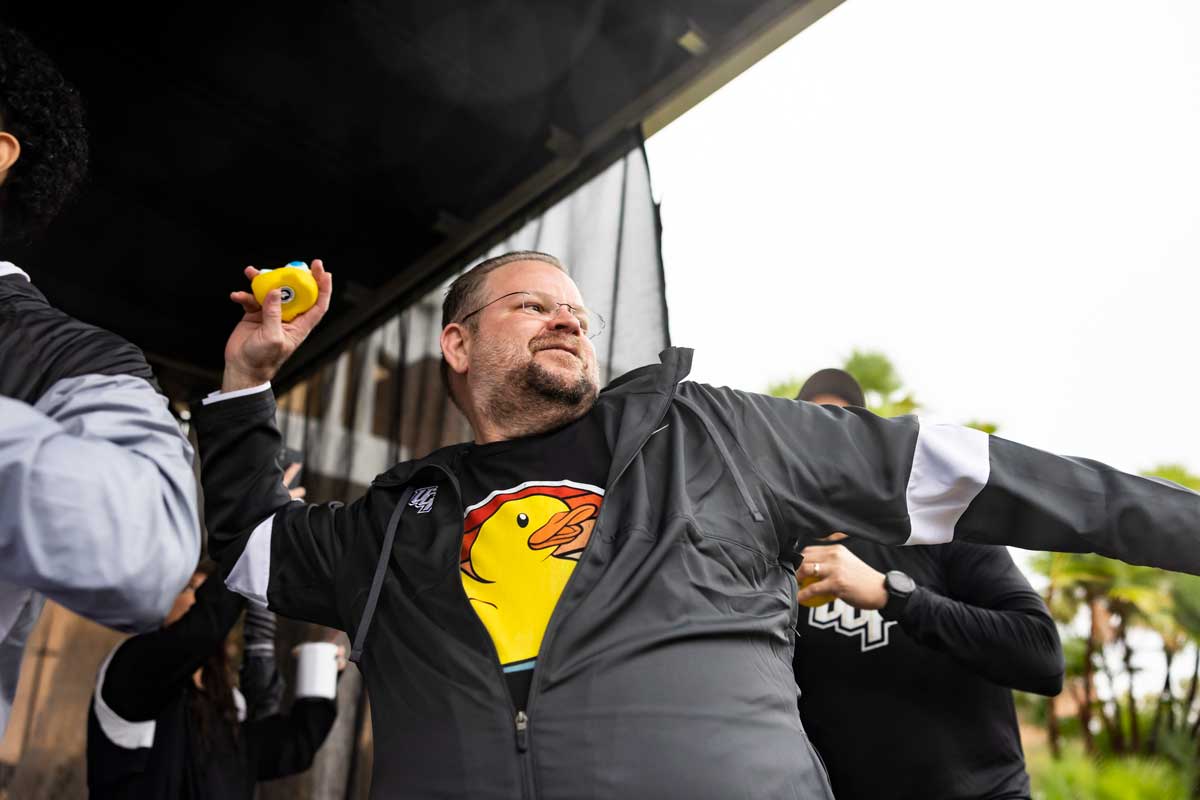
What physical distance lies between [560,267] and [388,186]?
1.24 metres

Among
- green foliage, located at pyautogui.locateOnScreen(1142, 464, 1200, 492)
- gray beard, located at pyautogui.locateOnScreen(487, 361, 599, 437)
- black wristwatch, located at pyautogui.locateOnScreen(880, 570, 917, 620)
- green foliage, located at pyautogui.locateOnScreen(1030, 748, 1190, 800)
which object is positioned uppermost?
green foliage, located at pyautogui.locateOnScreen(1142, 464, 1200, 492)

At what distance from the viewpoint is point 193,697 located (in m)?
2.63

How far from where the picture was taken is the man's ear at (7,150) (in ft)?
3.83

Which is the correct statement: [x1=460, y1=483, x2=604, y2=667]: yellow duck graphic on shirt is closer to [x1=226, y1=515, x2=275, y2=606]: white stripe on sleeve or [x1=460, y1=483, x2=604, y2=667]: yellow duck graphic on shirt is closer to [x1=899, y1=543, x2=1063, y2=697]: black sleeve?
[x1=226, y1=515, x2=275, y2=606]: white stripe on sleeve

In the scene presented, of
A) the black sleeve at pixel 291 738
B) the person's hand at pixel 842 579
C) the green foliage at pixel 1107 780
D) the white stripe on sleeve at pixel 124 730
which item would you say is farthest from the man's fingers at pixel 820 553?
the green foliage at pixel 1107 780

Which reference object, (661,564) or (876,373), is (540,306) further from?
(876,373)

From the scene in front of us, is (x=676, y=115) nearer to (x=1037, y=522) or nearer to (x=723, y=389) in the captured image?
(x=723, y=389)

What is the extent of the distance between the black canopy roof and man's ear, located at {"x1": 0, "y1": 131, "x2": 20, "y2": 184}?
4.27 feet

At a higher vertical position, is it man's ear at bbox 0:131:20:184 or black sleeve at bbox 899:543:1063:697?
man's ear at bbox 0:131:20:184

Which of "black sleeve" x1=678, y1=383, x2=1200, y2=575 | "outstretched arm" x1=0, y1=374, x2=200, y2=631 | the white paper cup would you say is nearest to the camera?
"outstretched arm" x1=0, y1=374, x2=200, y2=631

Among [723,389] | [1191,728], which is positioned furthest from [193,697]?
[1191,728]

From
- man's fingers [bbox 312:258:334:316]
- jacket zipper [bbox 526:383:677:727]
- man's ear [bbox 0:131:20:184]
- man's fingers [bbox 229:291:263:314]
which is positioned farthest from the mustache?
man's ear [bbox 0:131:20:184]

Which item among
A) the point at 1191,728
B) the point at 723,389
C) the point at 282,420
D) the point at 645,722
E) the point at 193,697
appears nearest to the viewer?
the point at 645,722

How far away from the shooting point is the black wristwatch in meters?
1.78
